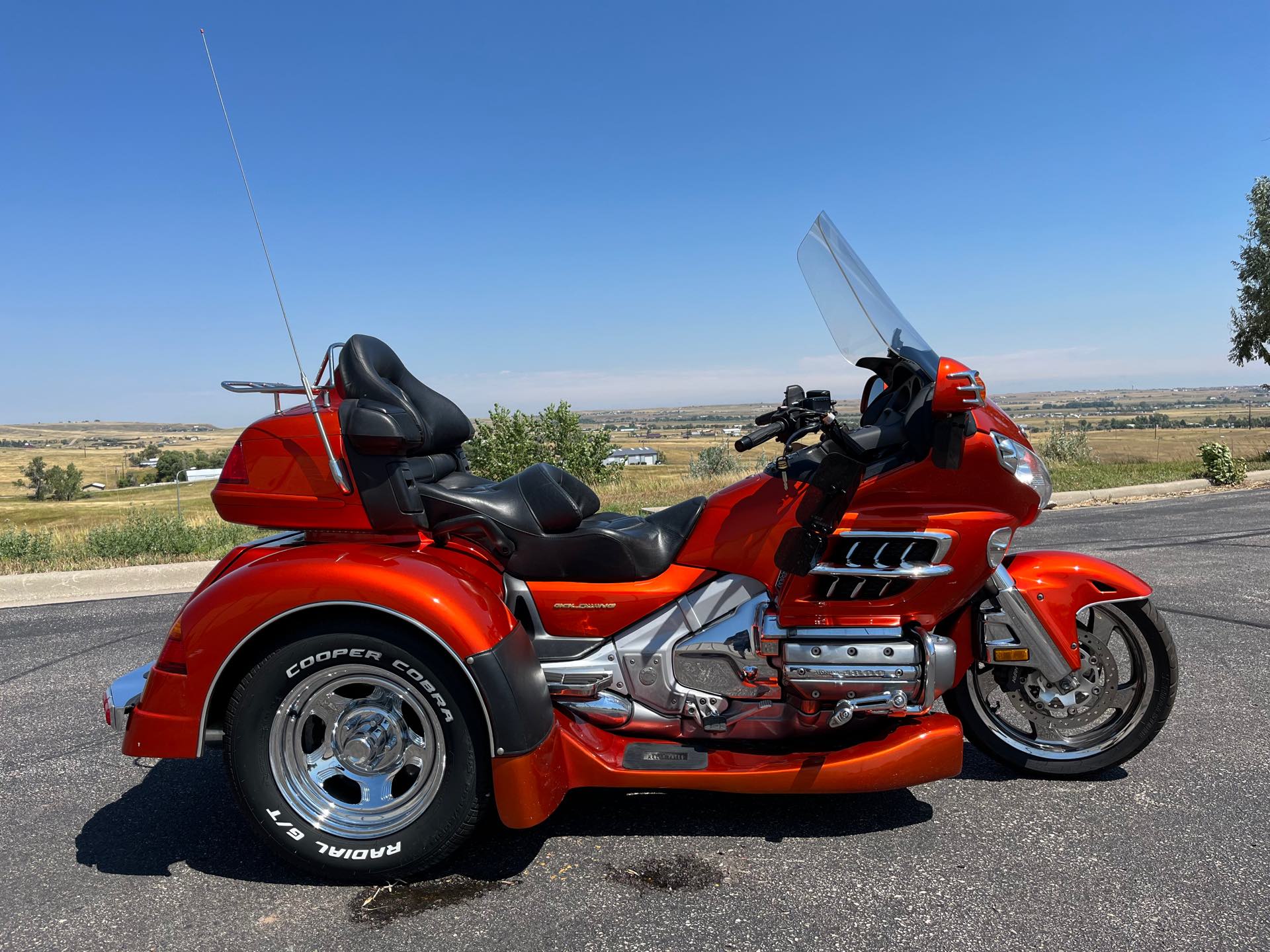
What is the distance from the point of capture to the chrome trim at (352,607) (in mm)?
2793

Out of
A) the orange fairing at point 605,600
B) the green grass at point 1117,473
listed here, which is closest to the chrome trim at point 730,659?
the orange fairing at point 605,600

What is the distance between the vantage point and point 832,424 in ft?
9.15

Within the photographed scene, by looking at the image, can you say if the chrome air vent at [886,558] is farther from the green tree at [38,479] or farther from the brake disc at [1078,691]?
the green tree at [38,479]

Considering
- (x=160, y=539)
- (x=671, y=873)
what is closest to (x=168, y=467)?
(x=160, y=539)

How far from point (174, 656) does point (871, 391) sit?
9.31 feet

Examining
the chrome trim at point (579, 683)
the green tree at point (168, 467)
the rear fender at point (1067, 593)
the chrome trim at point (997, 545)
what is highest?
the green tree at point (168, 467)

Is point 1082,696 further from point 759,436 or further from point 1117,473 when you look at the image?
point 1117,473

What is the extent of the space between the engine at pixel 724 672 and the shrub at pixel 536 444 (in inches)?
1060

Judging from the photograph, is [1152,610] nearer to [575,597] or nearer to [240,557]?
[575,597]

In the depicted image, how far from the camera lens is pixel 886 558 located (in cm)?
296

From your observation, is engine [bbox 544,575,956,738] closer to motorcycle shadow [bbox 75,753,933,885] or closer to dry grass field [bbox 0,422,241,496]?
motorcycle shadow [bbox 75,753,933,885]

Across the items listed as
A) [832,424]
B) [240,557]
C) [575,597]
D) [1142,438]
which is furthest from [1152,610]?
[1142,438]

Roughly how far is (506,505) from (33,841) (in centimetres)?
221

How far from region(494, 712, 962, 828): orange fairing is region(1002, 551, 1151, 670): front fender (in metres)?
0.64
